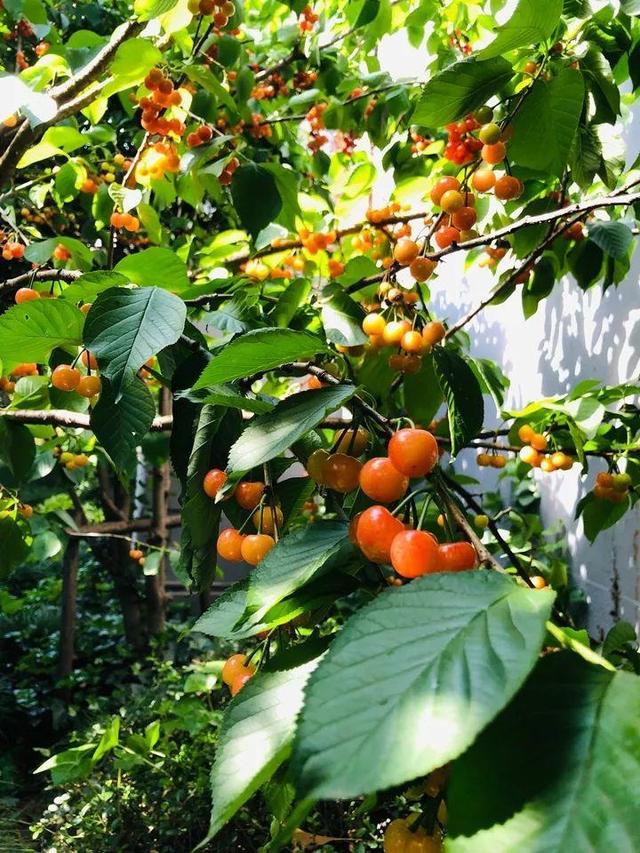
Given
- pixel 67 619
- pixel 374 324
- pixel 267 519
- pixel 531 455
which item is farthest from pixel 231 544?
pixel 67 619

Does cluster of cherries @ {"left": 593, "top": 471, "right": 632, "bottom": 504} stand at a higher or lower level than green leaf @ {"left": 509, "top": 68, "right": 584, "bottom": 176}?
lower

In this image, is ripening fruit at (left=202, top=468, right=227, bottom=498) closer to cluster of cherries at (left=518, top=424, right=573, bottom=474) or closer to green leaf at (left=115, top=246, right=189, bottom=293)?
green leaf at (left=115, top=246, right=189, bottom=293)

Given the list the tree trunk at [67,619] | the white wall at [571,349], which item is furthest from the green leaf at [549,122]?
the tree trunk at [67,619]

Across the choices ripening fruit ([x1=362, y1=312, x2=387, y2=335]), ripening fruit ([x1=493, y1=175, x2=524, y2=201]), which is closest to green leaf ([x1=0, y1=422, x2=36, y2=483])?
ripening fruit ([x1=362, y1=312, x2=387, y2=335])

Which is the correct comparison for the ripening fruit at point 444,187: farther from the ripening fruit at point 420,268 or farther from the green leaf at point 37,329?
the green leaf at point 37,329

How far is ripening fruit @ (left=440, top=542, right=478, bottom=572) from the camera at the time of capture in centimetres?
36

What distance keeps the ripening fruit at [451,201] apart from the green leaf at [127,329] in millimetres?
470

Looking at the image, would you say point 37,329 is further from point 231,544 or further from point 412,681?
point 412,681

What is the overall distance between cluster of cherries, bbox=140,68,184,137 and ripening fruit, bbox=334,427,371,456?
0.80 m

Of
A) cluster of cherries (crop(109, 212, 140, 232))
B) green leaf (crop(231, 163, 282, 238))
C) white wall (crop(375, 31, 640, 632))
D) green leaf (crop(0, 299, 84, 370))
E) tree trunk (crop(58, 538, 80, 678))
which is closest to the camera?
green leaf (crop(0, 299, 84, 370))

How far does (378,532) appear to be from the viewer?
0.39 meters

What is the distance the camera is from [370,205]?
1.76 m

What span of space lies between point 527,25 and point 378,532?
511mm

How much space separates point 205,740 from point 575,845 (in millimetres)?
1797
